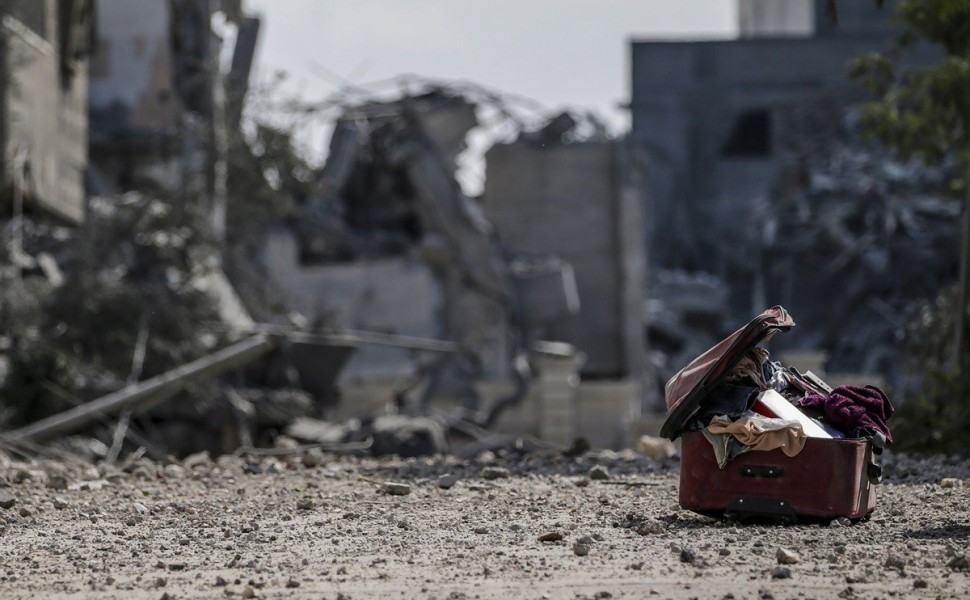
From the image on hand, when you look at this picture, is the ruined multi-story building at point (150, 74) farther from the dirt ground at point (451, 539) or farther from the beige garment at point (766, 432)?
the beige garment at point (766, 432)

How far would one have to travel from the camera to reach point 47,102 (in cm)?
1836

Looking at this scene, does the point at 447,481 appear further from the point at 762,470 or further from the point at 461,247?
the point at 461,247

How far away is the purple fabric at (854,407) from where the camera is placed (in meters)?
7.37

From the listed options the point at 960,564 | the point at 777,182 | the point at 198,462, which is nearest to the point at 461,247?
the point at 777,182

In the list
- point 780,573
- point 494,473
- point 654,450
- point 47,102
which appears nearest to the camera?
point 780,573

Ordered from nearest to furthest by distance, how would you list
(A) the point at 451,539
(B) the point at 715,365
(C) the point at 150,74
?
(A) the point at 451,539
(B) the point at 715,365
(C) the point at 150,74

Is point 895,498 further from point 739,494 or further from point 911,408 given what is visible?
point 911,408

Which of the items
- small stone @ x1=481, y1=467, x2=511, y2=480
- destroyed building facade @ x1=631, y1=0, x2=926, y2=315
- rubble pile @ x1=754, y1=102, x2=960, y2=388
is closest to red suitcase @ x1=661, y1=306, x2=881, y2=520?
small stone @ x1=481, y1=467, x2=511, y2=480

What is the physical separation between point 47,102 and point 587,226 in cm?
1493

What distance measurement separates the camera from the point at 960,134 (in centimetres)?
1554

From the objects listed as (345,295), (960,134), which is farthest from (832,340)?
(960,134)

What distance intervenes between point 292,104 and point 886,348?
58.2 ft

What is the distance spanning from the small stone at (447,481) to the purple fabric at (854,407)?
235cm

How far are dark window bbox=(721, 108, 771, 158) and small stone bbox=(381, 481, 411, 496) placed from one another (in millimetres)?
40023
